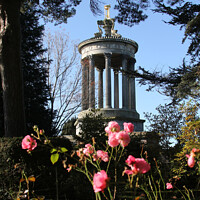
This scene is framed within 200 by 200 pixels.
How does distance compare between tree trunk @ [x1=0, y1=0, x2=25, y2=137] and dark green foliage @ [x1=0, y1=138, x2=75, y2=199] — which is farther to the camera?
tree trunk @ [x1=0, y1=0, x2=25, y2=137]

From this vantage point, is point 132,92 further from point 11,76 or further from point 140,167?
point 140,167

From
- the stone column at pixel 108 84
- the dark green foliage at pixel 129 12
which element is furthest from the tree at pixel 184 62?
the stone column at pixel 108 84

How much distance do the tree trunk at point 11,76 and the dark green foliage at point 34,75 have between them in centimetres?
651

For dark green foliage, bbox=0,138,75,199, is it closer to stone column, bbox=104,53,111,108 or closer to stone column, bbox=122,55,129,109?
stone column, bbox=104,53,111,108

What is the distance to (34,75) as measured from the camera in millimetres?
17672

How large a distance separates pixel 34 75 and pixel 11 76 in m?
8.26

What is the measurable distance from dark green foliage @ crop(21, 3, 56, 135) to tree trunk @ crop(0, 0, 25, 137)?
6514mm

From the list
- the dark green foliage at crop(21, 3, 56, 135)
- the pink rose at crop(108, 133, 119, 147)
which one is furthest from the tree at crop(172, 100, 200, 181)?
the dark green foliage at crop(21, 3, 56, 135)

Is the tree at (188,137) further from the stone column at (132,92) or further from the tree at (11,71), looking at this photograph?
the stone column at (132,92)

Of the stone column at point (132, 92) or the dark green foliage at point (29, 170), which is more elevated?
the stone column at point (132, 92)

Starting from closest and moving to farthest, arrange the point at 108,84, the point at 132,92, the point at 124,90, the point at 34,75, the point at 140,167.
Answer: the point at 140,167
the point at 34,75
the point at 108,84
the point at 124,90
the point at 132,92

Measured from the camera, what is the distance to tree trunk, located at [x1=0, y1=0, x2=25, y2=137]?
30.7 feet

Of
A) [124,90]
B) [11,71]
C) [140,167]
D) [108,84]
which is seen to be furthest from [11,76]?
[124,90]

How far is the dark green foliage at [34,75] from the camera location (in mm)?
16312
